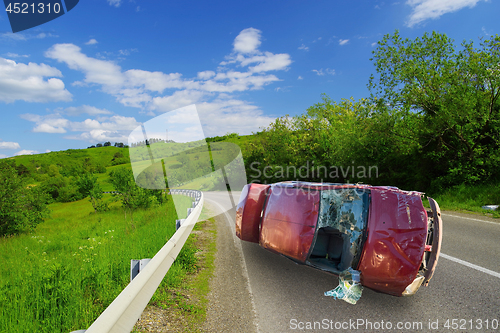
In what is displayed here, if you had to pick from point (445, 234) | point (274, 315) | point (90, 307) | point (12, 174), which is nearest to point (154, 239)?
point (90, 307)

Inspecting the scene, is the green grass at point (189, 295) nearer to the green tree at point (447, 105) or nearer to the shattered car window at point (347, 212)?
the shattered car window at point (347, 212)

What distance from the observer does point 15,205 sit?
12172mm

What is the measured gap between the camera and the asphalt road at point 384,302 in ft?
8.93

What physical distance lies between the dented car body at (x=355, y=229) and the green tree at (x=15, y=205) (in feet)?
43.2

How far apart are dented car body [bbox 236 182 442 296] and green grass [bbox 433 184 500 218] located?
7.81 m

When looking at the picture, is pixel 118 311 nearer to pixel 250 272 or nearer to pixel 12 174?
pixel 250 272

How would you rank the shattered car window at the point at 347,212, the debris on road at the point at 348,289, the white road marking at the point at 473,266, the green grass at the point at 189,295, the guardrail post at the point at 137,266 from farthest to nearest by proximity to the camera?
the white road marking at the point at 473,266 < the shattered car window at the point at 347,212 < the debris on road at the point at 348,289 < the green grass at the point at 189,295 < the guardrail post at the point at 137,266

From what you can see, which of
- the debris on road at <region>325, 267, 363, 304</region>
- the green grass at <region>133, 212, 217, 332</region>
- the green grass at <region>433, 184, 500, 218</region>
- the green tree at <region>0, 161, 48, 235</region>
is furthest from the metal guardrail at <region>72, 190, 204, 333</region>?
the green tree at <region>0, 161, 48, 235</region>

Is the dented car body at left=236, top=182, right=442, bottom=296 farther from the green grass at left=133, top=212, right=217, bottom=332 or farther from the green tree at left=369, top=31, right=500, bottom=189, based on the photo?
the green tree at left=369, top=31, right=500, bottom=189

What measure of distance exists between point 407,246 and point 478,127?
1199cm

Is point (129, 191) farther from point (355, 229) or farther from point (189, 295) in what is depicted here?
point (355, 229)

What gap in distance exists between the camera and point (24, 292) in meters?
3.19

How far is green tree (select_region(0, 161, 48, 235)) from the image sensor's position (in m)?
11.9

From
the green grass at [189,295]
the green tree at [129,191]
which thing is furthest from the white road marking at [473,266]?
the green tree at [129,191]
